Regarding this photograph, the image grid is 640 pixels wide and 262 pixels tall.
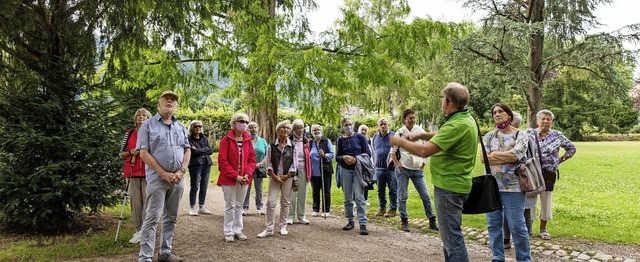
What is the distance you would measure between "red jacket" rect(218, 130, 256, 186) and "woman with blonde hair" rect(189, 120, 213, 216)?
2261 mm

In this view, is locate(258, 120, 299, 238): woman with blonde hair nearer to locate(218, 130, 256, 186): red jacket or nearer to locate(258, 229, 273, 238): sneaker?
locate(258, 229, 273, 238): sneaker

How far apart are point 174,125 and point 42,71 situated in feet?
9.54

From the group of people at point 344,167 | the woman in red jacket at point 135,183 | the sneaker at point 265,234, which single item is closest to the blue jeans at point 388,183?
the group of people at point 344,167

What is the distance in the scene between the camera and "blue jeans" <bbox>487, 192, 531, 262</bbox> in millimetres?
4520

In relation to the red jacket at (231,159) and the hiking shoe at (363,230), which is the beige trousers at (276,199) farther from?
the hiking shoe at (363,230)

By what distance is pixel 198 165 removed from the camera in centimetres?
834

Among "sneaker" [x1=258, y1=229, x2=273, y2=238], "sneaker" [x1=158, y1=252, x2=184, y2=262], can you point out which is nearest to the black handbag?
"sneaker" [x1=158, y1=252, x2=184, y2=262]

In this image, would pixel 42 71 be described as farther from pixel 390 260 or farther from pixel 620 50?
pixel 620 50

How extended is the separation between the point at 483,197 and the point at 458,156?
1.63 feet

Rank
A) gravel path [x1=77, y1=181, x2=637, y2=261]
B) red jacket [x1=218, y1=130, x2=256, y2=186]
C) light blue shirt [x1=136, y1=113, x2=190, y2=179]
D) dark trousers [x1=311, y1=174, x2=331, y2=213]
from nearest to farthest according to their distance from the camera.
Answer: light blue shirt [x1=136, y1=113, x2=190, y2=179], gravel path [x1=77, y1=181, x2=637, y2=261], red jacket [x1=218, y1=130, x2=256, y2=186], dark trousers [x1=311, y1=174, x2=331, y2=213]

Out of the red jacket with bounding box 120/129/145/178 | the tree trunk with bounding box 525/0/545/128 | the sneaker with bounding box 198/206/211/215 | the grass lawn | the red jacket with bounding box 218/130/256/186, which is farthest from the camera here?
the tree trunk with bounding box 525/0/545/128

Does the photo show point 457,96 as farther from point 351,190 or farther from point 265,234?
point 265,234

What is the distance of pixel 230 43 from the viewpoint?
39.2 ft

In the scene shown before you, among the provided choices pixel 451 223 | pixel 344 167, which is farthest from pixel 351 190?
pixel 451 223
